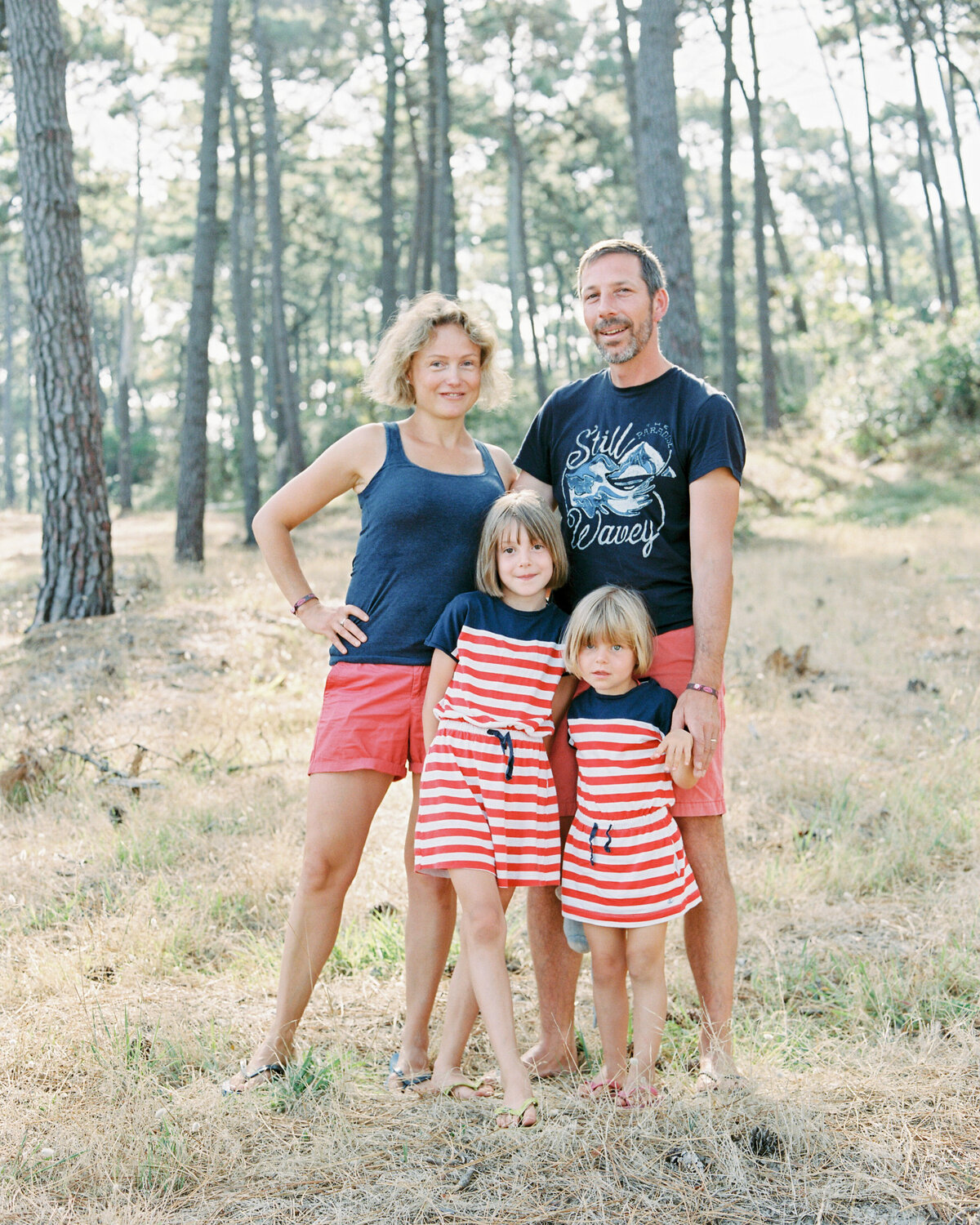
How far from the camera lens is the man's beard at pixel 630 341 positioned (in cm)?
299

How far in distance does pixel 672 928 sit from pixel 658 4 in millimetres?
8389

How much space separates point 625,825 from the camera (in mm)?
2824

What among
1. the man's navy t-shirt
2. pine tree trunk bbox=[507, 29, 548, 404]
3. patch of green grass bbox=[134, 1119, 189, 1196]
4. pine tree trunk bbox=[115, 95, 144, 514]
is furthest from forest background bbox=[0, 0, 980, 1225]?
pine tree trunk bbox=[115, 95, 144, 514]

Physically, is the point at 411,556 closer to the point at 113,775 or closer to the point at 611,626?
the point at 611,626

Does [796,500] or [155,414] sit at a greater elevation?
[155,414]

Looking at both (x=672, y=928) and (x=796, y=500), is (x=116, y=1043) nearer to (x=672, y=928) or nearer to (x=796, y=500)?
(x=672, y=928)

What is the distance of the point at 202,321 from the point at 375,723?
1208 cm

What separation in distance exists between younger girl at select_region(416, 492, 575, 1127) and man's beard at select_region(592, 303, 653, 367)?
503mm

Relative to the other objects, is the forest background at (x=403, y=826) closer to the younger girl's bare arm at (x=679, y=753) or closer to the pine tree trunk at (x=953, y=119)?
the younger girl's bare arm at (x=679, y=753)

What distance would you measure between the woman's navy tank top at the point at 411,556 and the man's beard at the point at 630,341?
1.93ft

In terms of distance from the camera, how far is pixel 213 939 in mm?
3795

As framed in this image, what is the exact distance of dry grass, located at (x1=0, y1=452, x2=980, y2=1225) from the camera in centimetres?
241

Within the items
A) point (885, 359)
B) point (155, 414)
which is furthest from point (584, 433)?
point (155, 414)

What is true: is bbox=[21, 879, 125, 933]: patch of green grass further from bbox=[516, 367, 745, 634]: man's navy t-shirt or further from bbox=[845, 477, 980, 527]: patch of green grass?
bbox=[845, 477, 980, 527]: patch of green grass
